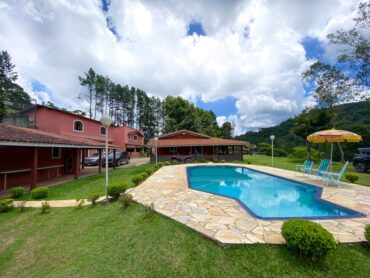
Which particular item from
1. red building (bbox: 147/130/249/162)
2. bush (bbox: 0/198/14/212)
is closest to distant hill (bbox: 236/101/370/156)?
red building (bbox: 147/130/249/162)

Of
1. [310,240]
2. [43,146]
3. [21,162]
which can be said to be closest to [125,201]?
[310,240]

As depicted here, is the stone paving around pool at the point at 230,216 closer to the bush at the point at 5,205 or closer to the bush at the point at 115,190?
the bush at the point at 115,190

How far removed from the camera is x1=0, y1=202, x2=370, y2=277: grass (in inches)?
120

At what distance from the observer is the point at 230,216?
194 inches

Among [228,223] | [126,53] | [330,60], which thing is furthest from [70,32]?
[330,60]

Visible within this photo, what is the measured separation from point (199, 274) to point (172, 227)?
147 centimetres

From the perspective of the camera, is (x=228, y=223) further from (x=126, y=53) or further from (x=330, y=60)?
(x=330, y=60)

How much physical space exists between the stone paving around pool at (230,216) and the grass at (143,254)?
0.29 metres

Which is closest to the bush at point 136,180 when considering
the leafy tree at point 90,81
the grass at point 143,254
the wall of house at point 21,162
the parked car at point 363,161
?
the grass at point 143,254

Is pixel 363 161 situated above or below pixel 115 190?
above

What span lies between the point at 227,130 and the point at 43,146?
4599 centimetres

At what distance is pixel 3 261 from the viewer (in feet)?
12.8

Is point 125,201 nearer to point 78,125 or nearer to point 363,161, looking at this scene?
point 363,161

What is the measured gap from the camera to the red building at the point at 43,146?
8656 millimetres
